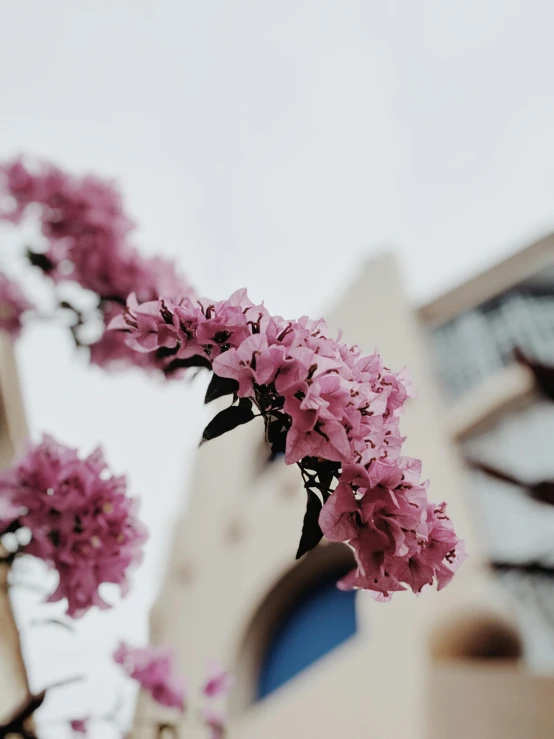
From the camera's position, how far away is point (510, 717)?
1813 mm

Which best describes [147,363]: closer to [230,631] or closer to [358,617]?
[358,617]

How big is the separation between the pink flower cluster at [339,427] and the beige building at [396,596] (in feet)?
2.76

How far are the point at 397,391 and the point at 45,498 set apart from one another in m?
0.90

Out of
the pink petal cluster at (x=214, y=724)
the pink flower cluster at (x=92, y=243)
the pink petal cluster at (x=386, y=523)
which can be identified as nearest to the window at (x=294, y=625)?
the pink petal cluster at (x=214, y=724)

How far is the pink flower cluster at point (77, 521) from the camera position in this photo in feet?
4.14

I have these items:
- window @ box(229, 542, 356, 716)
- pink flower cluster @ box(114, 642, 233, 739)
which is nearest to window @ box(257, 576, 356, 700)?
window @ box(229, 542, 356, 716)

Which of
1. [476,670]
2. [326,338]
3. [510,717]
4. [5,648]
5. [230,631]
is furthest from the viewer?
[230,631]

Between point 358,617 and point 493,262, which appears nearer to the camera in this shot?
point 358,617

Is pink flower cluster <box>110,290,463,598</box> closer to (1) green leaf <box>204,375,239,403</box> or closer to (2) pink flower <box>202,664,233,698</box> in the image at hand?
(1) green leaf <box>204,375,239,403</box>

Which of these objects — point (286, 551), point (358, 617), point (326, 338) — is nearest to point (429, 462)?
point (358, 617)

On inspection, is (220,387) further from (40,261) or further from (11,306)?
(11,306)

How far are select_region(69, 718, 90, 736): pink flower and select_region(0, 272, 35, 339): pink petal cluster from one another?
1.41 metres

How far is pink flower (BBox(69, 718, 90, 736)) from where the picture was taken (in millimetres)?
1990

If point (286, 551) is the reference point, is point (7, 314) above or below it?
above
